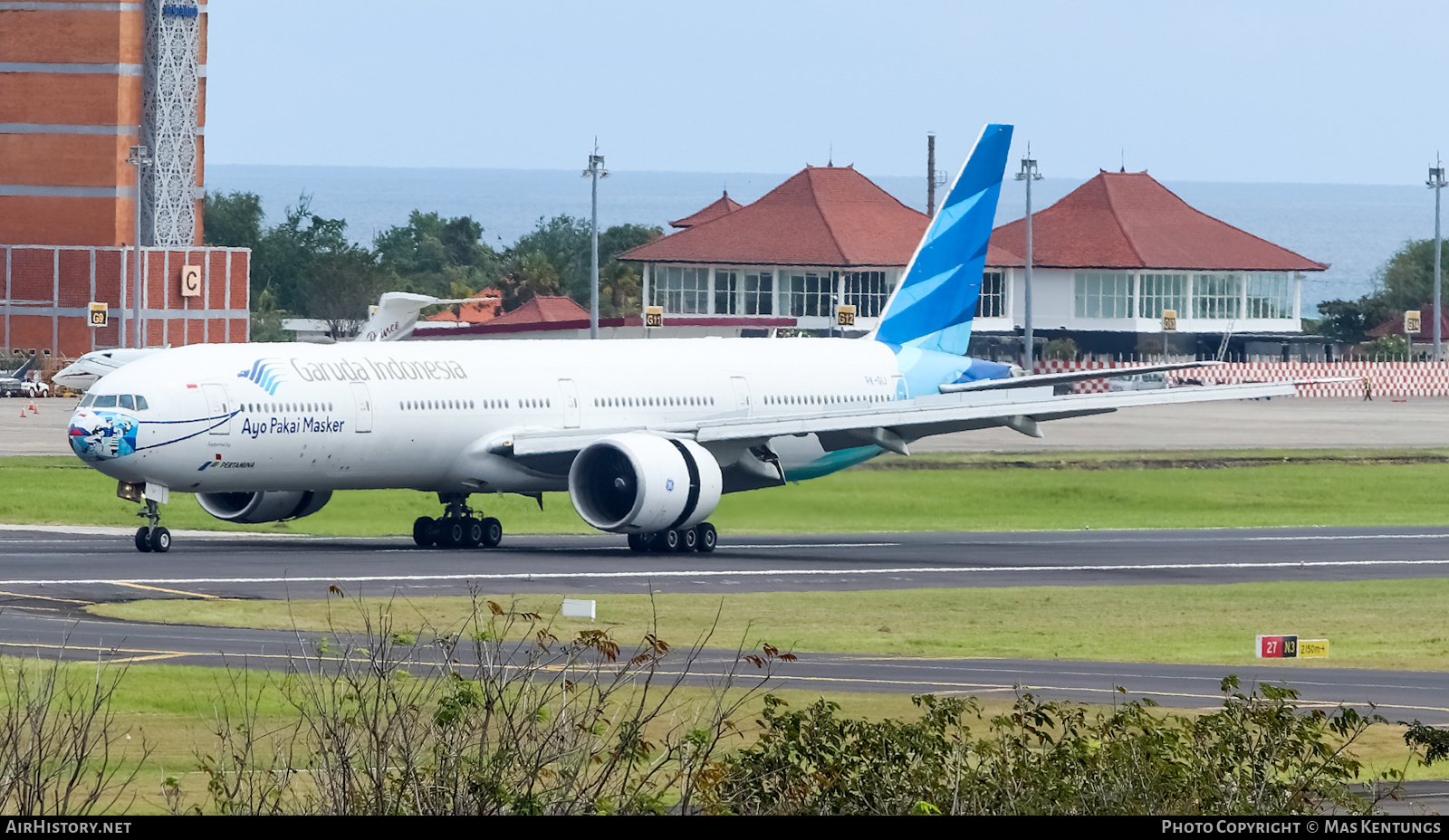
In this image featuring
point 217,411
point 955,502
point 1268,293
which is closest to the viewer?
point 217,411

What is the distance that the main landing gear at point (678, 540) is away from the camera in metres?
52.7

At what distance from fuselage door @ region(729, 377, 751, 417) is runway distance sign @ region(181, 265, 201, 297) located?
80.9 meters

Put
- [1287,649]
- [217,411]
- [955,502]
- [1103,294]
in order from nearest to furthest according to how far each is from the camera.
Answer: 1. [1287,649]
2. [217,411]
3. [955,502]
4. [1103,294]

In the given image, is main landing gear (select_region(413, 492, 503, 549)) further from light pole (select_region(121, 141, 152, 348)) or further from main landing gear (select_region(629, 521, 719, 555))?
light pole (select_region(121, 141, 152, 348))

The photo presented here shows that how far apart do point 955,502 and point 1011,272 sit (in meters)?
89.4

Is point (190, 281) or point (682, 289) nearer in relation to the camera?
point (190, 281)

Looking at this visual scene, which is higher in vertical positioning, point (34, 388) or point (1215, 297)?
point (1215, 297)

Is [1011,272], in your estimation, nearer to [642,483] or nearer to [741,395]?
[741,395]

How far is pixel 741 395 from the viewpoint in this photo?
2256 inches

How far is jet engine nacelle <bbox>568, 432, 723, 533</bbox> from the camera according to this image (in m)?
50.4

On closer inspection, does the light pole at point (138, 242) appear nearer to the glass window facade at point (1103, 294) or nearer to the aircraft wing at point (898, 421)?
the aircraft wing at point (898, 421)

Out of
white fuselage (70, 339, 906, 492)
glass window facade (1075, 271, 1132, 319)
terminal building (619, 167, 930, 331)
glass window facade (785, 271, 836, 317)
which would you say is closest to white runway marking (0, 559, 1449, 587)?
white fuselage (70, 339, 906, 492)

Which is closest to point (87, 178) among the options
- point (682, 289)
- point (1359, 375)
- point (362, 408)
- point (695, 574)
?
point (682, 289)

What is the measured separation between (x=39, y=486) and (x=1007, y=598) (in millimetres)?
33902
